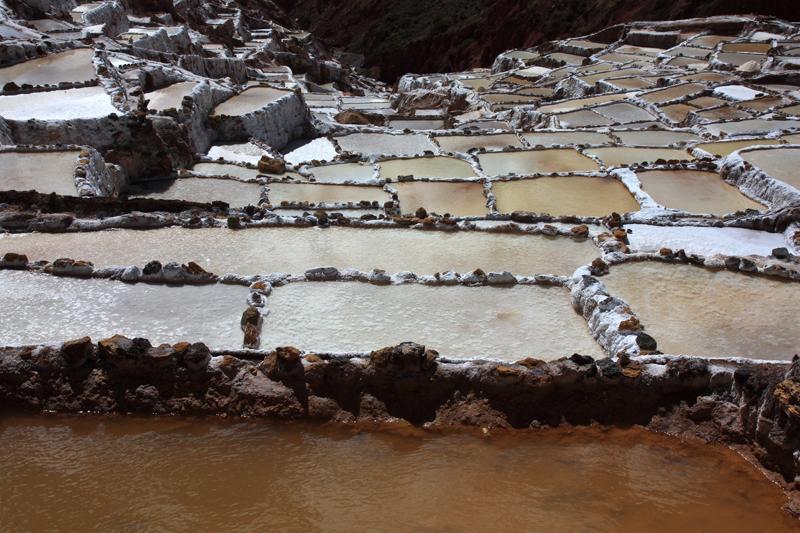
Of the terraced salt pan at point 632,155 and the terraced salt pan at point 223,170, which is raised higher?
the terraced salt pan at point 632,155

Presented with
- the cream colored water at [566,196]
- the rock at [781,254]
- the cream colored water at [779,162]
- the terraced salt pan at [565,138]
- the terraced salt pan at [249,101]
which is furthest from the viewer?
the terraced salt pan at [249,101]

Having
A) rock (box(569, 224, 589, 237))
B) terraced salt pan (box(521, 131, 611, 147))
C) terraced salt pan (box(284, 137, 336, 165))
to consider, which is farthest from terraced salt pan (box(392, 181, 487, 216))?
terraced salt pan (box(284, 137, 336, 165))

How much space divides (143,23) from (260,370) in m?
27.7

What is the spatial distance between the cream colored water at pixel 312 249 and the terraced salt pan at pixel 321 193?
2891 millimetres

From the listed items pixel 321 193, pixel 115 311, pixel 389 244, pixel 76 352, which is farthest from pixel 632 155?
pixel 76 352

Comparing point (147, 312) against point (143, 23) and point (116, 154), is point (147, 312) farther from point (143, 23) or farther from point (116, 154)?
point (143, 23)

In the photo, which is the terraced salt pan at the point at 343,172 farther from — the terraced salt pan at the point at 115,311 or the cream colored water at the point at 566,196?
the terraced salt pan at the point at 115,311

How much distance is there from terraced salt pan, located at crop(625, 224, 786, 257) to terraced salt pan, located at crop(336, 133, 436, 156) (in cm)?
711

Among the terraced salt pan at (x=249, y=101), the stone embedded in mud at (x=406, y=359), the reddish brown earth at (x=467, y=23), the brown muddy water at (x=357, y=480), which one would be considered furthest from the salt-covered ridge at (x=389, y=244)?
the reddish brown earth at (x=467, y=23)

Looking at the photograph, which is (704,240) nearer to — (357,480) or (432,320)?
(432,320)

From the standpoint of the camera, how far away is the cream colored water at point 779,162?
11.3 meters

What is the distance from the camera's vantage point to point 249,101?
1831 cm

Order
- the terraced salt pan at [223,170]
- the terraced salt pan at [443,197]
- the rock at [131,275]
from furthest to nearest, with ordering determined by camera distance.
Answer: the terraced salt pan at [223,170] → the terraced salt pan at [443,197] → the rock at [131,275]

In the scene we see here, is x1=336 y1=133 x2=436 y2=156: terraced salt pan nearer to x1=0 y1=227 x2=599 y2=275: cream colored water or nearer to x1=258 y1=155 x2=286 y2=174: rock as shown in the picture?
x1=258 y1=155 x2=286 y2=174: rock
